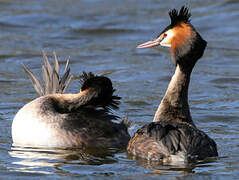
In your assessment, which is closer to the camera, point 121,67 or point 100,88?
point 100,88

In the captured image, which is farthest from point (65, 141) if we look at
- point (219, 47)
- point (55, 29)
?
point (55, 29)

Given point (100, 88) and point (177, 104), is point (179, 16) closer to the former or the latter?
point (177, 104)

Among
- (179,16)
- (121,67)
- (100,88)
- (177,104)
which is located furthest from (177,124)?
(121,67)

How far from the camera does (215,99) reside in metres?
11.3

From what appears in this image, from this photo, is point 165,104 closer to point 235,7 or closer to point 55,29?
point 55,29

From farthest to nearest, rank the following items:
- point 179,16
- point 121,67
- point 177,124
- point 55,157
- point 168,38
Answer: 1. point 121,67
2. point 168,38
3. point 179,16
4. point 55,157
5. point 177,124

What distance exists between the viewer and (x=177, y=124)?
7.62 metres

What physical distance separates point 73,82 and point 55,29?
468 cm

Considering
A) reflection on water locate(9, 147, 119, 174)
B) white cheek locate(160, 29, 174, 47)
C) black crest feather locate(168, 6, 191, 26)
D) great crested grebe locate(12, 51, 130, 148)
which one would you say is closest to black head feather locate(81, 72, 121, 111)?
great crested grebe locate(12, 51, 130, 148)

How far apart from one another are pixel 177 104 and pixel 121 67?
5.37 meters

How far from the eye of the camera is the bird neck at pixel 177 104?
813cm

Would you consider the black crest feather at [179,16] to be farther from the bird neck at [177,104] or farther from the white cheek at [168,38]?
the bird neck at [177,104]

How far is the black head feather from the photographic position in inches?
332

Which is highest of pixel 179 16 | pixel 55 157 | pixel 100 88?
pixel 179 16
